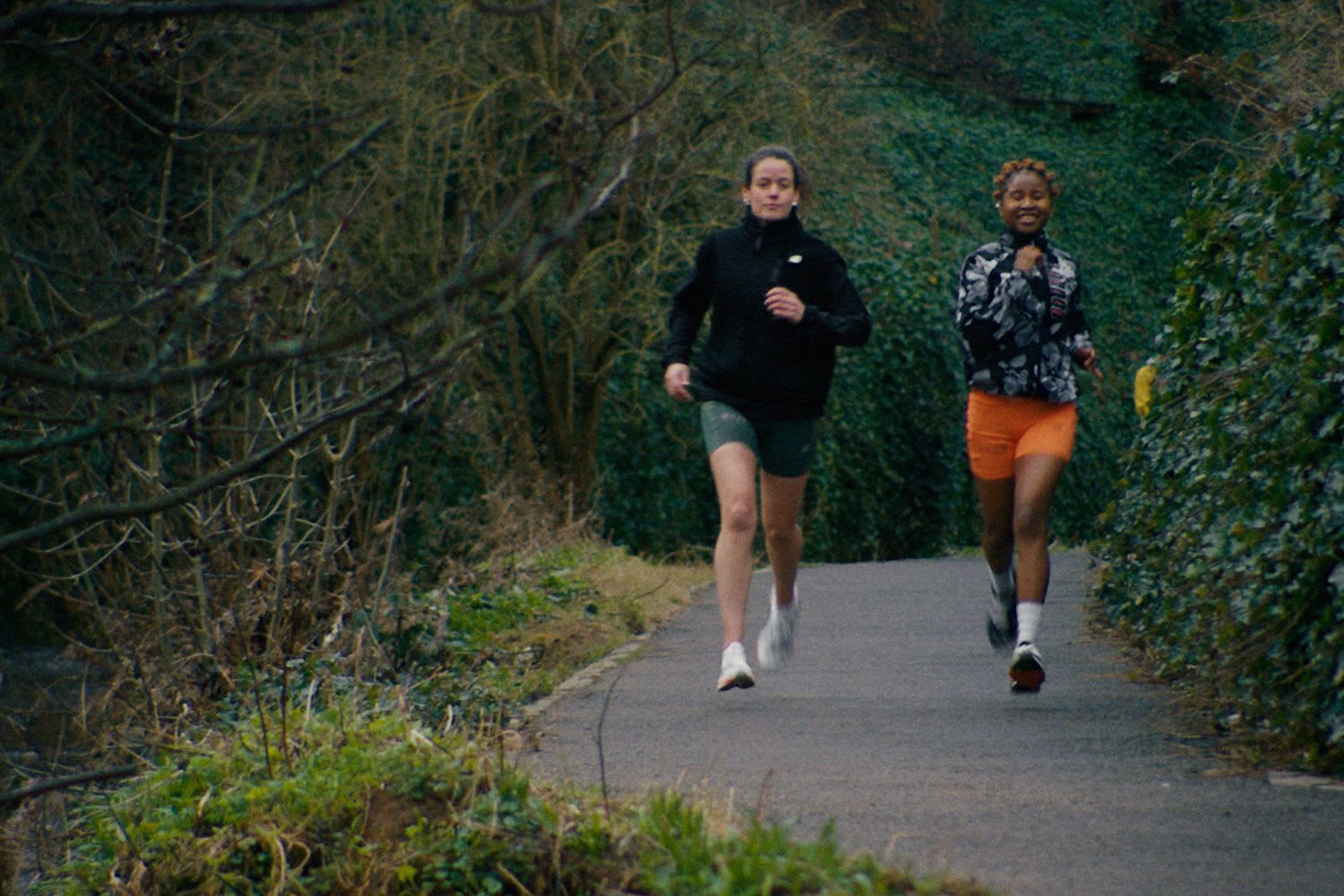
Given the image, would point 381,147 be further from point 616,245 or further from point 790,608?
point 790,608

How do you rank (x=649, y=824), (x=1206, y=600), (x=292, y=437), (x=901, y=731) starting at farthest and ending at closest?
(x=901, y=731), (x=1206, y=600), (x=649, y=824), (x=292, y=437)

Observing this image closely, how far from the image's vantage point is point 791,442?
7188mm

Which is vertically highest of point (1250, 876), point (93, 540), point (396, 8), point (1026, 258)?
point (396, 8)

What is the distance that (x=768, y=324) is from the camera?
23.4ft

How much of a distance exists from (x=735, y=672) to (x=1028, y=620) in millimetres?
1165

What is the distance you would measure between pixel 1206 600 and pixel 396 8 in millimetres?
10395

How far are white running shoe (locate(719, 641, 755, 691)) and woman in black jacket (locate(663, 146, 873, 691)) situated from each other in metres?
0.02

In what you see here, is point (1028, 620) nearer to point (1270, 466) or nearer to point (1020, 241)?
point (1020, 241)

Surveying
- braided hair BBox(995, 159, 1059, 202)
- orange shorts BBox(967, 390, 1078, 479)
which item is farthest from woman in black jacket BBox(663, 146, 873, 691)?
braided hair BBox(995, 159, 1059, 202)

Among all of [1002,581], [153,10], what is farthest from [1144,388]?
[153,10]

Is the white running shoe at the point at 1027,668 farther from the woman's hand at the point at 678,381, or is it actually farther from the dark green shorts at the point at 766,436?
the woman's hand at the point at 678,381

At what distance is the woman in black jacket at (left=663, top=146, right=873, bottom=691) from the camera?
7035 mm

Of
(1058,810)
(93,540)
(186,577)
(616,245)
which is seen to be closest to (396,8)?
(616,245)

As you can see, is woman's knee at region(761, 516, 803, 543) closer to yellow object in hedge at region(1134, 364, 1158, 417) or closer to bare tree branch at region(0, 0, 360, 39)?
yellow object in hedge at region(1134, 364, 1158, 417)
